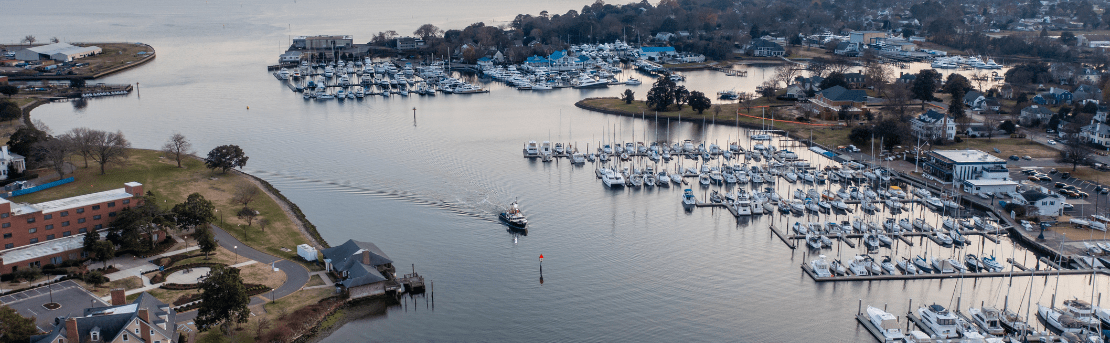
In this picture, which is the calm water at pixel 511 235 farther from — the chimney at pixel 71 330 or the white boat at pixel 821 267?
the chimney at pixel 71 330

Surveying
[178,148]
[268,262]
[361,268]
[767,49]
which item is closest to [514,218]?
[361,268]

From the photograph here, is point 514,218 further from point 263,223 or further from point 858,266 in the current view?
point 858,266

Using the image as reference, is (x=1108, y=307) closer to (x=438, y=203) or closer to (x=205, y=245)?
(x=438, y=203)

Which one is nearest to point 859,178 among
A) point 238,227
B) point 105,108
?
point 238,227

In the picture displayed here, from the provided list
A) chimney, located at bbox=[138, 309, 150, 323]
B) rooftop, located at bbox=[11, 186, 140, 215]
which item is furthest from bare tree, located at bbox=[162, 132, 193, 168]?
chimney, located at bbox=[138, 309, 150, 323]

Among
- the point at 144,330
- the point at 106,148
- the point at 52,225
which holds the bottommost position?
the point at 144,330

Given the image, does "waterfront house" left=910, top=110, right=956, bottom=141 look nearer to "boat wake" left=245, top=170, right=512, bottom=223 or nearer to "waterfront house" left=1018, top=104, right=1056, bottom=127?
"waterfront house" left=1018, top=104, right=1056, bottom=127

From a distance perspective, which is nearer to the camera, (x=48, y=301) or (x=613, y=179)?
(x=48, y=301)
